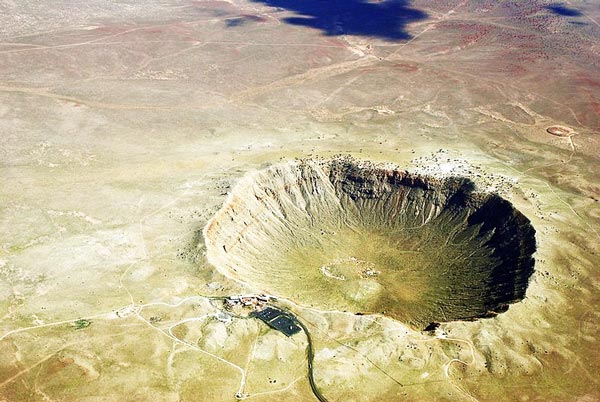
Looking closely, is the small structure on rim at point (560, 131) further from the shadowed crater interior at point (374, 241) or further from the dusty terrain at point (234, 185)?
the shadowed crater interior at point (374, 241)

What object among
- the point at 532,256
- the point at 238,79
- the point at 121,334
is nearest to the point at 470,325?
the point at 532,256

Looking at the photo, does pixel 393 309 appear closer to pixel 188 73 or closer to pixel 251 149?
pixel 251 149

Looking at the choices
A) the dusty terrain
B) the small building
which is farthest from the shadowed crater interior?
the small building

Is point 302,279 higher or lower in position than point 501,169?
lower

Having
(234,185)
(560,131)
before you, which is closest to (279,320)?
(234,185)

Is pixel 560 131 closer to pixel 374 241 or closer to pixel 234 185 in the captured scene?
pixel 374 241

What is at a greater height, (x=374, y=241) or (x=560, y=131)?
(x=560, y=131)

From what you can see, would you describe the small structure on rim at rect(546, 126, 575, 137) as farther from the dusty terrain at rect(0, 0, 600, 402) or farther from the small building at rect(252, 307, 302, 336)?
the small building at rect(252, 307, 302, 336)
